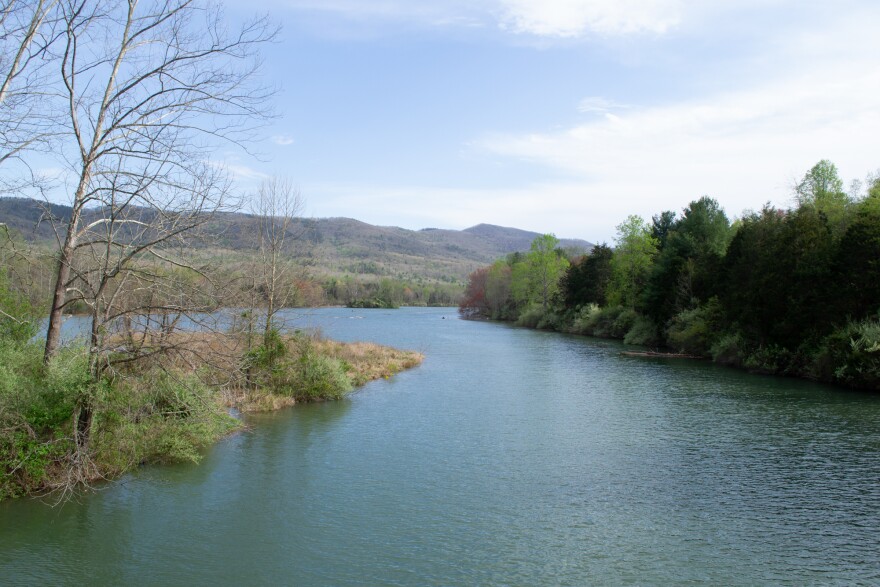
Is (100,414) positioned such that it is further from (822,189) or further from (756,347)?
(822,189)

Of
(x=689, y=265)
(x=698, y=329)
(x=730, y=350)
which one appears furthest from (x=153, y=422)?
(x=689, y=265)

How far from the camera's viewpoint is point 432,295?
16538 centimetres

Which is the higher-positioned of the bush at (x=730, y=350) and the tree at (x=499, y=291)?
the tree at (x=499, y=291)

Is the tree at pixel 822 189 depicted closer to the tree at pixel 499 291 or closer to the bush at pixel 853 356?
the bush at pixel 853 356

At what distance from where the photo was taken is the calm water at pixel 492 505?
10.7 metres

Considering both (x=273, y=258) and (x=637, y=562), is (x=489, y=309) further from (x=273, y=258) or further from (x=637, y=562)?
(x=637, y=562)

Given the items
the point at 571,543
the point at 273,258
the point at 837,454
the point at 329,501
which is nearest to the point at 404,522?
the point at 329,501

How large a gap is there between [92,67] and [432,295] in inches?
6068

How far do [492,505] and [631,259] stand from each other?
53909mm

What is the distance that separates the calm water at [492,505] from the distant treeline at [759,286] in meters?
6.82

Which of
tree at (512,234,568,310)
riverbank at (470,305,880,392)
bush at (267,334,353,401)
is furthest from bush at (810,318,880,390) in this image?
tree at (512,234,568,310)

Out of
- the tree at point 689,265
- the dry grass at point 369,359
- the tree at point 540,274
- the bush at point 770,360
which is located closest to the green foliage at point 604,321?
the tree at point 689,265

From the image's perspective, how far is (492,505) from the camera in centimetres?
1377

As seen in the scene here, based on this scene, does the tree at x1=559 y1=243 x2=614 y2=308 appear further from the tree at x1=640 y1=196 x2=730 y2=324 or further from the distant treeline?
the tree at x1=640 y1=196 x2=730 y2=324
